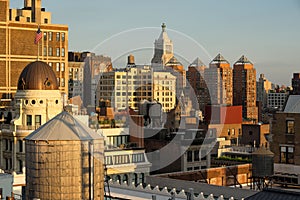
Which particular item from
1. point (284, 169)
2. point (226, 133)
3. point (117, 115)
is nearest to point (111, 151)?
point (284, 169)

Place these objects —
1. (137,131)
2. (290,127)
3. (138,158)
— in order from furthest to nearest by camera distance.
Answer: (137,131) → (138,158) → (290,127)

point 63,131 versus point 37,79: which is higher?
point 37,79

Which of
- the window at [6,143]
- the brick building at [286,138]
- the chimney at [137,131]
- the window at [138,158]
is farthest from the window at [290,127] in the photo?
the window at [6,143]

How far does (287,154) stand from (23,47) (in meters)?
62.3

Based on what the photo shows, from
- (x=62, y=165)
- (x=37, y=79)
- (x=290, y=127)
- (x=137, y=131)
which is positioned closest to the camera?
(x=62, y=165)

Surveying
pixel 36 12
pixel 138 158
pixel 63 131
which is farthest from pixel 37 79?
pixel 36 12

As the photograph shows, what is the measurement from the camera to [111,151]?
65.2 m

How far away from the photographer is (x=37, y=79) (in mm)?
66500

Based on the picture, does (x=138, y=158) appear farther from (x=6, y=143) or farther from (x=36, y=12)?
(x=36, y=12)

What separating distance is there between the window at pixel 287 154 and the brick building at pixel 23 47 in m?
56.0

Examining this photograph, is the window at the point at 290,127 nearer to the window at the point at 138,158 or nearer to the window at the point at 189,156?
the window at the point at 138,158

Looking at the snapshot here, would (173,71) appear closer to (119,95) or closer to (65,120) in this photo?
(119,95)

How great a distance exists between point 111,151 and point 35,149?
31.8m

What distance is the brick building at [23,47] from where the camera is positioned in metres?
101
